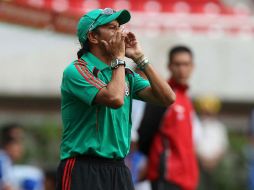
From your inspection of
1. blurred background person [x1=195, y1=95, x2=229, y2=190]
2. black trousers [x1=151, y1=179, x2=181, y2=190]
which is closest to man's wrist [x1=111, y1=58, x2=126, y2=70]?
black trousers [x1=151, y1=179, x2=181, y2=190]

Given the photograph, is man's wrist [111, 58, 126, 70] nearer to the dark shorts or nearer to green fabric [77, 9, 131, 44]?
green fabric [77, 9, 131, 44]

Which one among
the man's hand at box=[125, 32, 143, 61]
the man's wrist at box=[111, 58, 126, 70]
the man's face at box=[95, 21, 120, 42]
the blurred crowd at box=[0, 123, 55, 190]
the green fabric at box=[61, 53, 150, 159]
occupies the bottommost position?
the blurred crowd at box=[0, 123, 55, 190]

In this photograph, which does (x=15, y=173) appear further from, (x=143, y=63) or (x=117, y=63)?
(x=117, y=63)

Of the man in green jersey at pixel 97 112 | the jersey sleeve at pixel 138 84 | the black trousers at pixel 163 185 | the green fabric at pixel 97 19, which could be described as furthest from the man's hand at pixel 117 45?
the black trousers at pixel 163 185

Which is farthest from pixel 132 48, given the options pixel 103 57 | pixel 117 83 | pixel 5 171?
pixel 5 171

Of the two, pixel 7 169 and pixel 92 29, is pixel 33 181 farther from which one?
pixel 92 29

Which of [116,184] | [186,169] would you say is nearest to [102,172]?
[116,184]

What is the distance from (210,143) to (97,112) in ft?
27.2

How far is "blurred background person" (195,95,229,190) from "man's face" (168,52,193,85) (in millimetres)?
5063

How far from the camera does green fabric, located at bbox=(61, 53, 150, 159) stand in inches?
273

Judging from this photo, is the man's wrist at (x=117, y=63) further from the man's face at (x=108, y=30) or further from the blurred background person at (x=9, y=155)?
the blurred background person at (x=9, y=155)

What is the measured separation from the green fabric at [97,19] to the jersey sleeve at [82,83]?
230mm

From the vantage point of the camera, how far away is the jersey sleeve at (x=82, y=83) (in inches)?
271

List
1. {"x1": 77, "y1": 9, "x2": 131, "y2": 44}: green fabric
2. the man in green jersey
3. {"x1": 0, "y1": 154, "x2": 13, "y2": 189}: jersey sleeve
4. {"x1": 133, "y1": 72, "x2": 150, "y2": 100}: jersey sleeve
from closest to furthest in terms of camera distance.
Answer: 1. the man in green jersey
2. {"x1": 77, "y1": 9, "x2": 131, "y2": 44}: green fabric
3. {"x1": 133, "y1": 72, "x2": 150, "y2": 100}: jersey sleeve
4. {"x1": 0, "y1": 154, "x2": 13, "y2": 189}: jersey sleeve
